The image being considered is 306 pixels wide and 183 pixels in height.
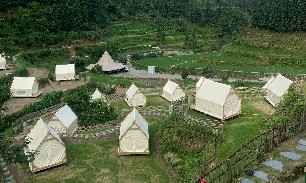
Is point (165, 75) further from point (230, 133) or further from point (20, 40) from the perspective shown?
point (230, 133)

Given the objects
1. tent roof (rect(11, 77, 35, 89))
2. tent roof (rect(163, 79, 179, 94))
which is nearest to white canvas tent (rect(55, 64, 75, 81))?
tent roof (rect(11, 77, 35, 89))

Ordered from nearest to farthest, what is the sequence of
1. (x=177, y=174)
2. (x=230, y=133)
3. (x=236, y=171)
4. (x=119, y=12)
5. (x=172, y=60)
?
(x=236, y=171), (x=177, y=174), (x=230, y=133), (x=172, y=60), (x=119, y=12)

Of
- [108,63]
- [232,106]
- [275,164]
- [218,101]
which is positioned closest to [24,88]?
[108,63]

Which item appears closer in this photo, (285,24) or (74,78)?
(74,78)

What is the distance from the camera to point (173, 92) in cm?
3897

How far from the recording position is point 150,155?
95.8 ft

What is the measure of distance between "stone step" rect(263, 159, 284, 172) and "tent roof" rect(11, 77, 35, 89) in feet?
88.3

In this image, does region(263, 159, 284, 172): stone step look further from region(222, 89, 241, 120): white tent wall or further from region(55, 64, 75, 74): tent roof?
region(55, 64, 75, 74): tent roof

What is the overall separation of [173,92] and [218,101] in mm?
8611

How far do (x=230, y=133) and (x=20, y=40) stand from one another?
40731 millimetres

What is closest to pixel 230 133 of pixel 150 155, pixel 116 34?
pixel 150 155

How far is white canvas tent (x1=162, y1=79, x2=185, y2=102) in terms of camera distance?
1535 inches

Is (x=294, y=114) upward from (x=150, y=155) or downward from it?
upward

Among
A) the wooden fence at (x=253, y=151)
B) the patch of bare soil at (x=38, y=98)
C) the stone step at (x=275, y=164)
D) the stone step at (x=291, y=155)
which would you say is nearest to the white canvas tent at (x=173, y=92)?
the patch of bare soil at (x=38, y=98)
